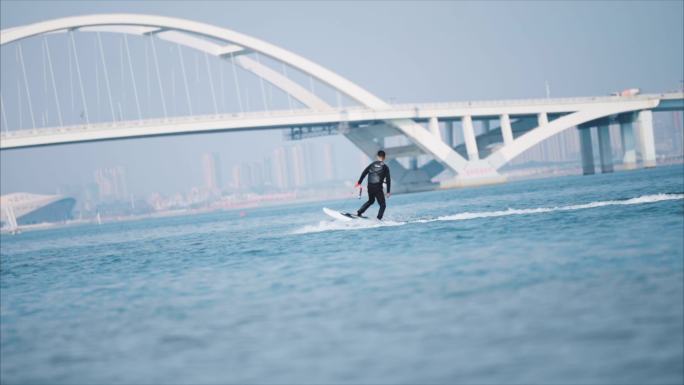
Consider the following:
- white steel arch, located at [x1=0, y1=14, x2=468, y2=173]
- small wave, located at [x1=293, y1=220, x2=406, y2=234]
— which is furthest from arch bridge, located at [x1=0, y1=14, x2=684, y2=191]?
small wave, located at [x1=293, y1=220, x2=406, y2=234]

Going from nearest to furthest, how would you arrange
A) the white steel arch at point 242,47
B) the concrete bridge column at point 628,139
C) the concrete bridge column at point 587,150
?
the white steel arch at point 242,47 < the concrete bridge column at point 628,139 < the concrete bridge column at point 587,150

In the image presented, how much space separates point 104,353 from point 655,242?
738 centimetres

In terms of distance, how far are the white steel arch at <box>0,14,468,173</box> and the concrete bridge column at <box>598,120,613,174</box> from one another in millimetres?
32347

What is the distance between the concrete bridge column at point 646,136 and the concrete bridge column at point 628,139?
6.52 ft

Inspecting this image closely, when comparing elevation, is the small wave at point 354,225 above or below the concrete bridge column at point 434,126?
below

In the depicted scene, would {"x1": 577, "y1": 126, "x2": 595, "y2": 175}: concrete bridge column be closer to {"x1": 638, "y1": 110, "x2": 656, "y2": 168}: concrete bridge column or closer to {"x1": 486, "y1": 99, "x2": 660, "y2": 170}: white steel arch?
{"x1": 638, "y1": 110, "x2": 656, "y2": 168}: concrete bridge column

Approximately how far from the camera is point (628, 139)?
329 ft

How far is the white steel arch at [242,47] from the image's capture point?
6962 cm

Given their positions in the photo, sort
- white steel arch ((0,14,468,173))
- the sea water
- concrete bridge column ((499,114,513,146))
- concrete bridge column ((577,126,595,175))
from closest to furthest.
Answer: the sea water, white steel arch ((0,14,468,173)), concrete bridge column ((499,114,513,146)), concrete bridge column ((577,126,595,175))

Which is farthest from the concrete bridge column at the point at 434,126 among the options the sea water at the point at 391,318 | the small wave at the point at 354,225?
the sea water at the point at 391,318

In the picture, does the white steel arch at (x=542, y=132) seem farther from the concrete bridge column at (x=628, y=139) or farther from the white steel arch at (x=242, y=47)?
the concrete bridge column at (x=628, y=139)

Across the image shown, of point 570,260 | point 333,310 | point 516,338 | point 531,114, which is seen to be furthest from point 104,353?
point 531,114

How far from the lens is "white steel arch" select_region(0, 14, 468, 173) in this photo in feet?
228

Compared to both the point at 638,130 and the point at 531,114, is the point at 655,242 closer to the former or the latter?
the point at 531,114
